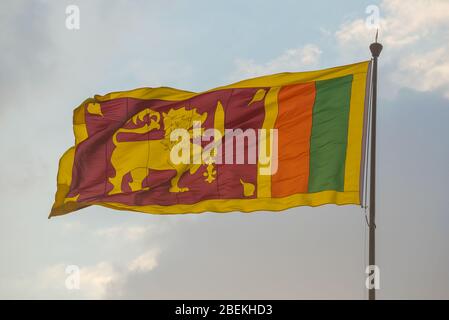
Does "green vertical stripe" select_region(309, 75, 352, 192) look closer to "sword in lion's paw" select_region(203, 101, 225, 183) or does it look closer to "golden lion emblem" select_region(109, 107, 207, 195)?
"sword in lion's paw" select_region(203, 101, 225, 183)

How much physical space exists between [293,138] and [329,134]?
103 cm

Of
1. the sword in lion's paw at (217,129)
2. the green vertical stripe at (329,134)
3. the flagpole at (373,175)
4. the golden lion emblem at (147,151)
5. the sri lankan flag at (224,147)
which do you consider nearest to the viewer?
the flagpole at (373,175)

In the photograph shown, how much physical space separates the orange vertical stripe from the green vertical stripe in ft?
0.56

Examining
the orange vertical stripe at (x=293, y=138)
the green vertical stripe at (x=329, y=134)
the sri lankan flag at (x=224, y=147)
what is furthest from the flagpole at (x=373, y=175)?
the orange vertical stripe at (x=293, y=138)

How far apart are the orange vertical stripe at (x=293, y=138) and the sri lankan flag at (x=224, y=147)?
1.1 inches

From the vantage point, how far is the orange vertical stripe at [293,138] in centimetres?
2014

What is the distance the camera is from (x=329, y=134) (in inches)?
799

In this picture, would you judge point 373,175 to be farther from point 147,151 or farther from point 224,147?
point 147,151

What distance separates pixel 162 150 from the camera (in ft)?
72.4

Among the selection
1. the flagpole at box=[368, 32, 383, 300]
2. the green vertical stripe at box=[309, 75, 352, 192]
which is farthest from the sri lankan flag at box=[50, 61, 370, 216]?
the flagpole at box=[368, 32, 383, 300]

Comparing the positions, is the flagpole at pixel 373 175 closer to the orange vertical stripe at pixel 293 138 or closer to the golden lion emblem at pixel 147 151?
the orange vertical stripe at pixel 293 138

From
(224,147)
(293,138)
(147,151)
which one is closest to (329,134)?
(293,138)

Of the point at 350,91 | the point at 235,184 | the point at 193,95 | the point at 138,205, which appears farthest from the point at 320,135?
the point at 138,205
